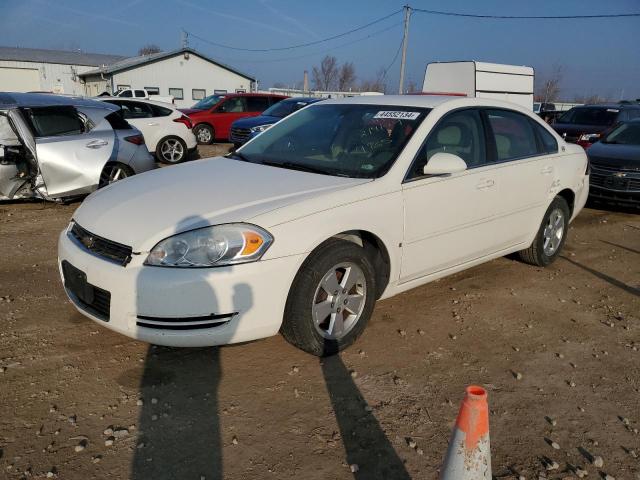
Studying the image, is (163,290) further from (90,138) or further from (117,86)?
(117,86)

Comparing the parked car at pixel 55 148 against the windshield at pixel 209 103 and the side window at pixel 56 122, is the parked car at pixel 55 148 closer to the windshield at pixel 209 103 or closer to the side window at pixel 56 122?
the side window at pixel 56 122

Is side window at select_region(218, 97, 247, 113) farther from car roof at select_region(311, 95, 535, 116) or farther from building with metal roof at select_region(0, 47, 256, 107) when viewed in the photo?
building with metal roof at select_region(0, 47, 256, 107)

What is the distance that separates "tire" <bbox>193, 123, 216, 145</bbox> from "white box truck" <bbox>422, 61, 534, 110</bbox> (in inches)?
266

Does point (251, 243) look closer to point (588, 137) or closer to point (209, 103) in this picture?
point (588, 137)

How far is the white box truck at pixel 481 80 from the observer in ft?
45.5

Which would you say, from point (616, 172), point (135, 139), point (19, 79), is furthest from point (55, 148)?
point (19, 79)

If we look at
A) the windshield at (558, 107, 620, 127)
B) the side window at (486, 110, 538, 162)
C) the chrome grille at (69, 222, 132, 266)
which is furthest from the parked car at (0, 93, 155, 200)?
the windshield at (558, 107, 620, 127)

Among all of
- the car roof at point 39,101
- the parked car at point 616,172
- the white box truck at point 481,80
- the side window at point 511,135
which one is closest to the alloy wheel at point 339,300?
the side window at point 511,135

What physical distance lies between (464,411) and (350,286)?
57.1 inches

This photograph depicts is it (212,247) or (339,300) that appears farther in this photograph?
(339,300)

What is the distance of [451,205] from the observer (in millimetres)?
3732

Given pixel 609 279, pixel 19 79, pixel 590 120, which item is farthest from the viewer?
pixel 19 79

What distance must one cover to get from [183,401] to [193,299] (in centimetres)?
57

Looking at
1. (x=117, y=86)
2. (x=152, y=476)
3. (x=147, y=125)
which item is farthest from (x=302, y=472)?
(x=117, y=86)
